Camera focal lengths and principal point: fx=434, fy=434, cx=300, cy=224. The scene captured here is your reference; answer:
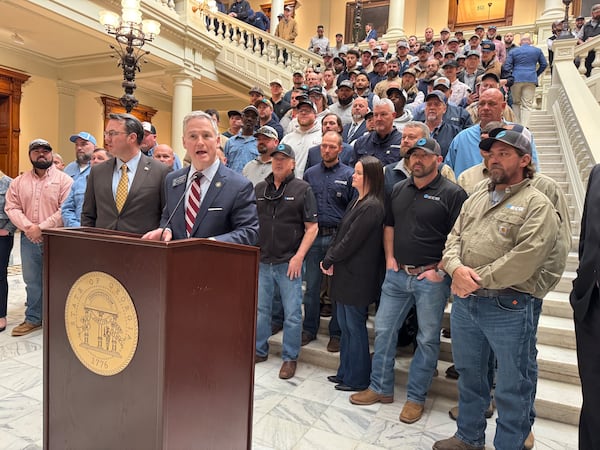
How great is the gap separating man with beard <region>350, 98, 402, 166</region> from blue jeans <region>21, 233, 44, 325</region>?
126 inches

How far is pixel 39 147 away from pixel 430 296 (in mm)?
3603

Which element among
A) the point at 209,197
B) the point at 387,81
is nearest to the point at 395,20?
the point at 387,81

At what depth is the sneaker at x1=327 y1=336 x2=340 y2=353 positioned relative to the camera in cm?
345

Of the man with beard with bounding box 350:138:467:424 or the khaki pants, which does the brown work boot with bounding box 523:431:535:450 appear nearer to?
the man with beard with bounding box 350:138:467:424

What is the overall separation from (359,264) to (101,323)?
1.95m

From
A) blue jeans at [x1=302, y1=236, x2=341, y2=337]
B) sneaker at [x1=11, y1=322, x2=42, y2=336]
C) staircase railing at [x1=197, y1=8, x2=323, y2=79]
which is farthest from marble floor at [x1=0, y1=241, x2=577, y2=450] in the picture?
staircase railing at [x1=197, y1=8, x2=323, y2=79]

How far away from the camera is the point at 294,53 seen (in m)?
12.2

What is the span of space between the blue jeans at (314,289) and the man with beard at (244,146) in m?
1.54

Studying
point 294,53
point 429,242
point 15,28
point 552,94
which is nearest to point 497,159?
point 429,242

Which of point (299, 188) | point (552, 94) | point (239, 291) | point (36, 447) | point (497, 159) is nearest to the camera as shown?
point (239, 291)

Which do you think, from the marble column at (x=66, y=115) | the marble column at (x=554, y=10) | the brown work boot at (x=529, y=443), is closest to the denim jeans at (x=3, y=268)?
the brown work boot at (x=529, y=443)

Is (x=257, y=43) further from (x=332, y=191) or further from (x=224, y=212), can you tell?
(x=224, y=212)

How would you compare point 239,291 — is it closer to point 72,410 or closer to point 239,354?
point 239,354

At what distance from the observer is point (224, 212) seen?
6.04 ft
